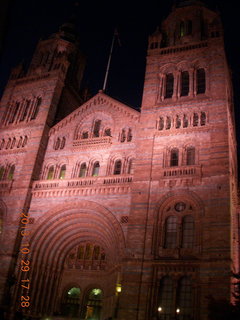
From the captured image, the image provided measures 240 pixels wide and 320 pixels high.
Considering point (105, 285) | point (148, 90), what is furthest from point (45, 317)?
point (148, 90)

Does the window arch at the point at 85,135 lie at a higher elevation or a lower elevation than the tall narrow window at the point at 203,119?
higher

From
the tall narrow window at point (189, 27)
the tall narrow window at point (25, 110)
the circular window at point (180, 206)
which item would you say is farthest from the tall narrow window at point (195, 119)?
the tall narrow window at point (25, 110)

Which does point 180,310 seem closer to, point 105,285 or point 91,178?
point 105,285

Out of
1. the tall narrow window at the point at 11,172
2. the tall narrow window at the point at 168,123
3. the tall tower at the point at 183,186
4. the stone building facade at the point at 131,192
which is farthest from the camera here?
the tall narrow window at the point at 11,172

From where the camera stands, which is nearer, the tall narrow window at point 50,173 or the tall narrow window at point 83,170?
the tall narrow window at point 83,170

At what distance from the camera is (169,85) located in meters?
29.2

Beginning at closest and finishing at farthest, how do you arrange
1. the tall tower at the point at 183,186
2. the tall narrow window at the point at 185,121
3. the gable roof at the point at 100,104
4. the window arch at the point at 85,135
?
the tall tower at the point at 183,186 < the tall narrow window at the point at 185,121 < the gable roof at the point at 100,104 < the window arch at the point at 85,135

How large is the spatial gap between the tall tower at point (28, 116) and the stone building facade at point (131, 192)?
120mm

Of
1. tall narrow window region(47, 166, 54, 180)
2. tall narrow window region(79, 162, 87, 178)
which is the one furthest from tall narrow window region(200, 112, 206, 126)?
tall narrow window region(47, 166, 54, 180)

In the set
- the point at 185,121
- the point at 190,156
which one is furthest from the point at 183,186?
the point at 185,121

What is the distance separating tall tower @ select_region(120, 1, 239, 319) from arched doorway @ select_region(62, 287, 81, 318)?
25.0 feet

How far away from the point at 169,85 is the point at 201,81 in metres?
2.57

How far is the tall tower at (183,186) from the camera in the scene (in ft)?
68.1

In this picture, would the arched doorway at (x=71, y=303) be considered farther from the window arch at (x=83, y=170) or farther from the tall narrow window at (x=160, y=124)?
the tall narrow window at (x=160, y=124)
